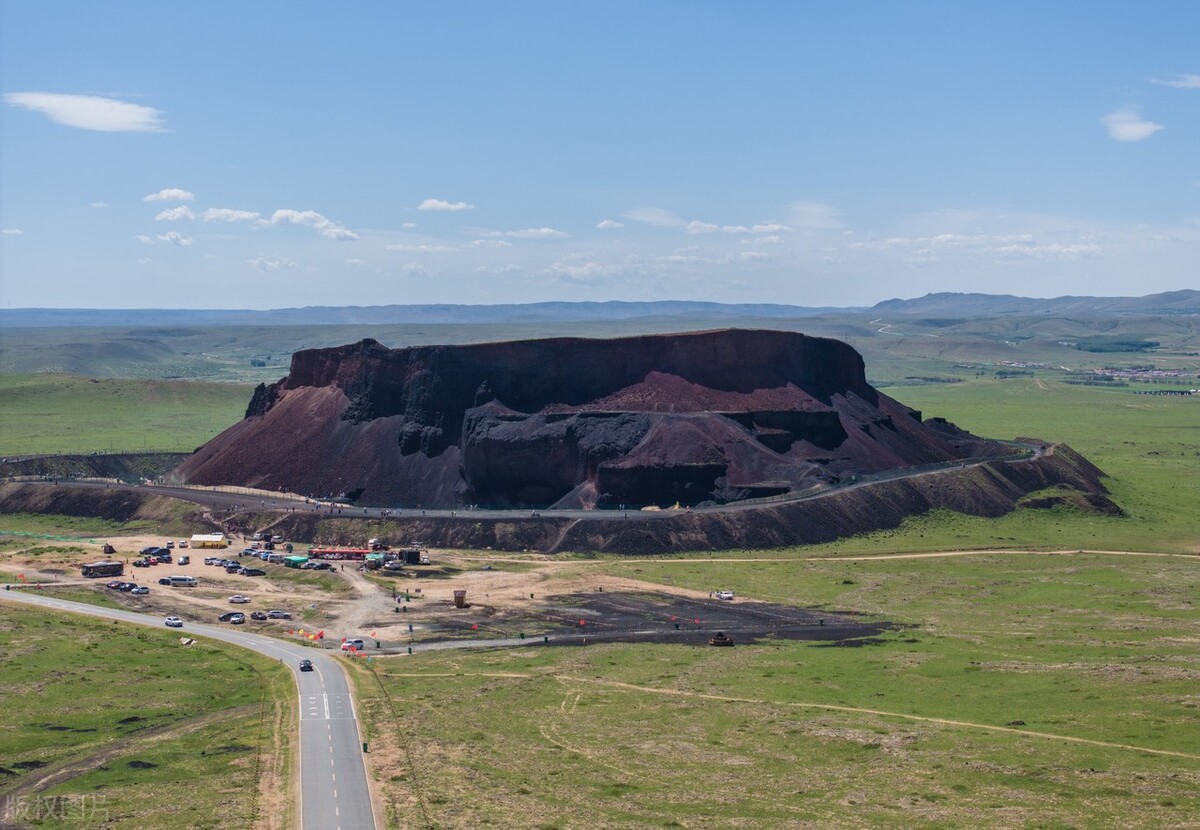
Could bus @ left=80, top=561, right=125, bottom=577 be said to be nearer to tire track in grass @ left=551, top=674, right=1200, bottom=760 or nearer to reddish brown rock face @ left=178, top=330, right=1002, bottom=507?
reddish brown rock face @ left=178, top=330, right=1002, bottom=507

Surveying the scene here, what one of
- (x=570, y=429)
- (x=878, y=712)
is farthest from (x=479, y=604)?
(x=878, y=712)

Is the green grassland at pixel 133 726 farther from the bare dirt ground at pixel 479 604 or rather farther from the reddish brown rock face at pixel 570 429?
the reddish brown rock face at pixel 570 429

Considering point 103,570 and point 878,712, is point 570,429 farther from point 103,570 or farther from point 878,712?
point 878,712

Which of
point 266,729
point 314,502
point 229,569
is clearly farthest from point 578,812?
point 314,502

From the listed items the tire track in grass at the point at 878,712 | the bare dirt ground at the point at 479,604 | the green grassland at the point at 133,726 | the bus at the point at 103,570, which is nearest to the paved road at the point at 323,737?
the green grassland at the point at 133,726

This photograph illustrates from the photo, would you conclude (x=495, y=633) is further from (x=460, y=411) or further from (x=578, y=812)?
(x=460, y=411)

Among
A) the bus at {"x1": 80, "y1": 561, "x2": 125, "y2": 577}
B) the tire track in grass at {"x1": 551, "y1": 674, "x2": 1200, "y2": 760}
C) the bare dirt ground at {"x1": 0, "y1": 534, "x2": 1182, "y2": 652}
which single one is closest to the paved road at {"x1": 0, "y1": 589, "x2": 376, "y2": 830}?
the bare dirt ground at {"x1": 0, "y1": 534, "x2": 1182, "y2": 652}
